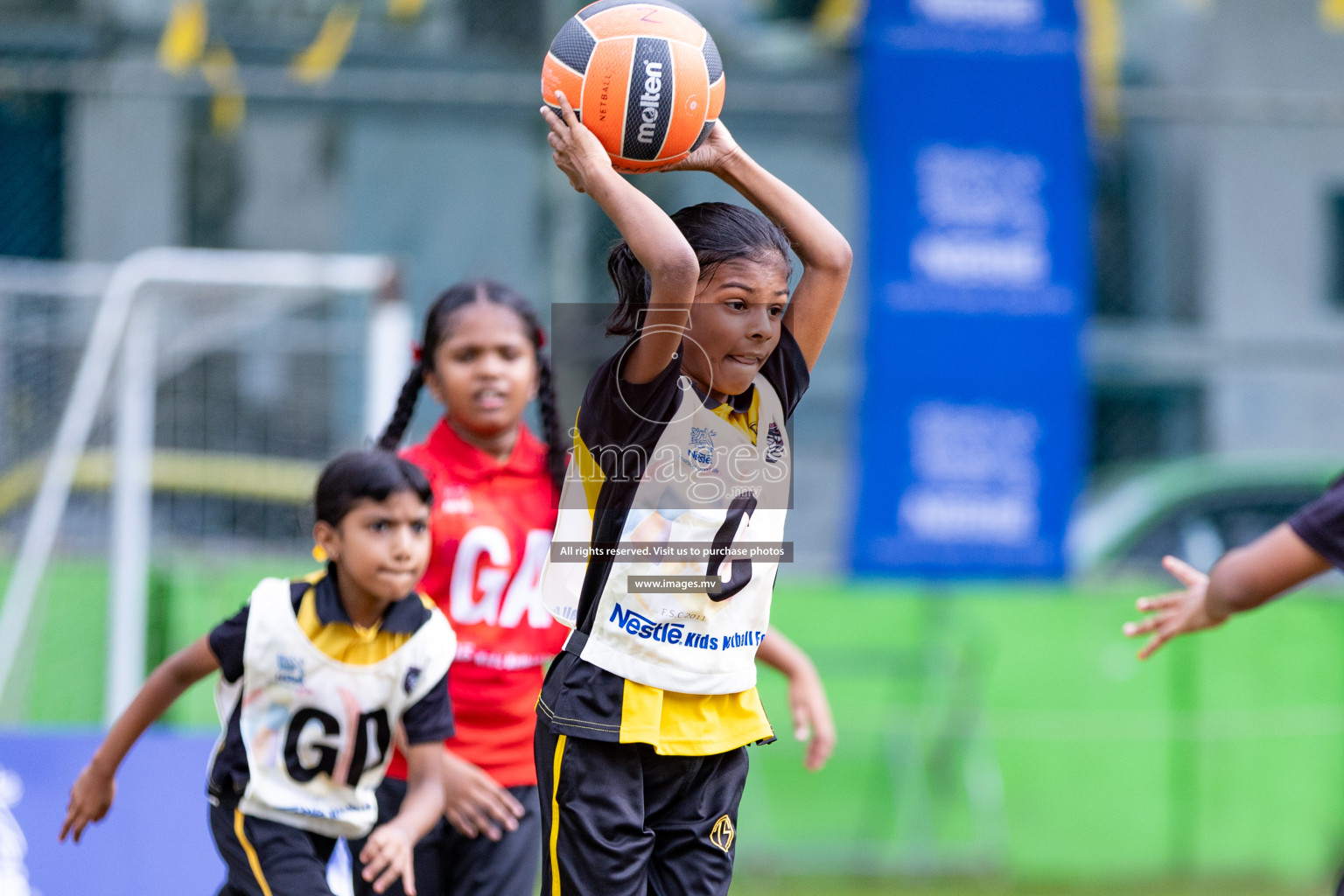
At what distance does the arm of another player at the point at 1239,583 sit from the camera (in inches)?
98.4

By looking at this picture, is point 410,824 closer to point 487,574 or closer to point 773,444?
point 487,574

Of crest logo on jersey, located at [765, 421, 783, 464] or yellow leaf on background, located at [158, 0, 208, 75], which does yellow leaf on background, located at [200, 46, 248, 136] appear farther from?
crest logo on jersey, located at [765, 421, 783, 464]

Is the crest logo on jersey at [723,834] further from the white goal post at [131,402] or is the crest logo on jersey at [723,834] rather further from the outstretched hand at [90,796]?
the white goal post at [131,402]

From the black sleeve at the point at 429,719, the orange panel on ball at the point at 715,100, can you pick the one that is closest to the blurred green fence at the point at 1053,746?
the black sleeve at the point at 429,719

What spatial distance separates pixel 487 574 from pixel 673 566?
36.7 inches

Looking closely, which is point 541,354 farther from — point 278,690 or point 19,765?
point 19,765

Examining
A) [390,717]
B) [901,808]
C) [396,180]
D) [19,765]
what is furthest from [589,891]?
[396,180]

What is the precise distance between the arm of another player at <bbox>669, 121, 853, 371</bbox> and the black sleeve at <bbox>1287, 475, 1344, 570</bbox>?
0.87 meters

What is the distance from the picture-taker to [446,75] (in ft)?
28.2

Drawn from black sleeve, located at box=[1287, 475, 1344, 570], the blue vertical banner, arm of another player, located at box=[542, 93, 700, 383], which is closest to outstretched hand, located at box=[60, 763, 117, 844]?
arm of another player, located at box=[542, 93, 700, 383]

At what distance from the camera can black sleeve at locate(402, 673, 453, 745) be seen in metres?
2.85

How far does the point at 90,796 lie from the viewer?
2.87 meters

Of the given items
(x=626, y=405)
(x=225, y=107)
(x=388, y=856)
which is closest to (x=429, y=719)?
(x=388, y=856)

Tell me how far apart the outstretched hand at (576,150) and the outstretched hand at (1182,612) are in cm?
130
